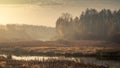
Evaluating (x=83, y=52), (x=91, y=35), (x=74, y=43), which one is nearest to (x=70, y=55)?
(x=83, y=52)

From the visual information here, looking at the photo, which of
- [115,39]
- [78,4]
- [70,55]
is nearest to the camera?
[70,55]

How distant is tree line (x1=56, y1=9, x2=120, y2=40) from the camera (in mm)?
91000

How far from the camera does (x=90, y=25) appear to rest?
3757 inches

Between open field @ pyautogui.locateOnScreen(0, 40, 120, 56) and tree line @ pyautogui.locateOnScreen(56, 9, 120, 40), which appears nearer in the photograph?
open field @ pyautogui.locateOnScreen(0, 40, 120, 56)

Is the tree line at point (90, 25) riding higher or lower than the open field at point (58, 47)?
higher

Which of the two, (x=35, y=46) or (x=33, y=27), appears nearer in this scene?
(x=35, y=46)

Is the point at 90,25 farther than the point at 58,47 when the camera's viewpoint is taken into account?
Yes

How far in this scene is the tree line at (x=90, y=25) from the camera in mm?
91000

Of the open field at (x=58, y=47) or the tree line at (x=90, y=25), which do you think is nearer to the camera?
the open field at (x=58, y=47)

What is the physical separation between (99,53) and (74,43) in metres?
13.1

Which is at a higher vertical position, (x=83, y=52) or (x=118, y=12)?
(x=118, y=12)

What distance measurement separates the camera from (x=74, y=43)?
287ft

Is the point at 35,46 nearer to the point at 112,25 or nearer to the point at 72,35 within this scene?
the point at 72,35

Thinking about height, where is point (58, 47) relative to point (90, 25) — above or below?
below
